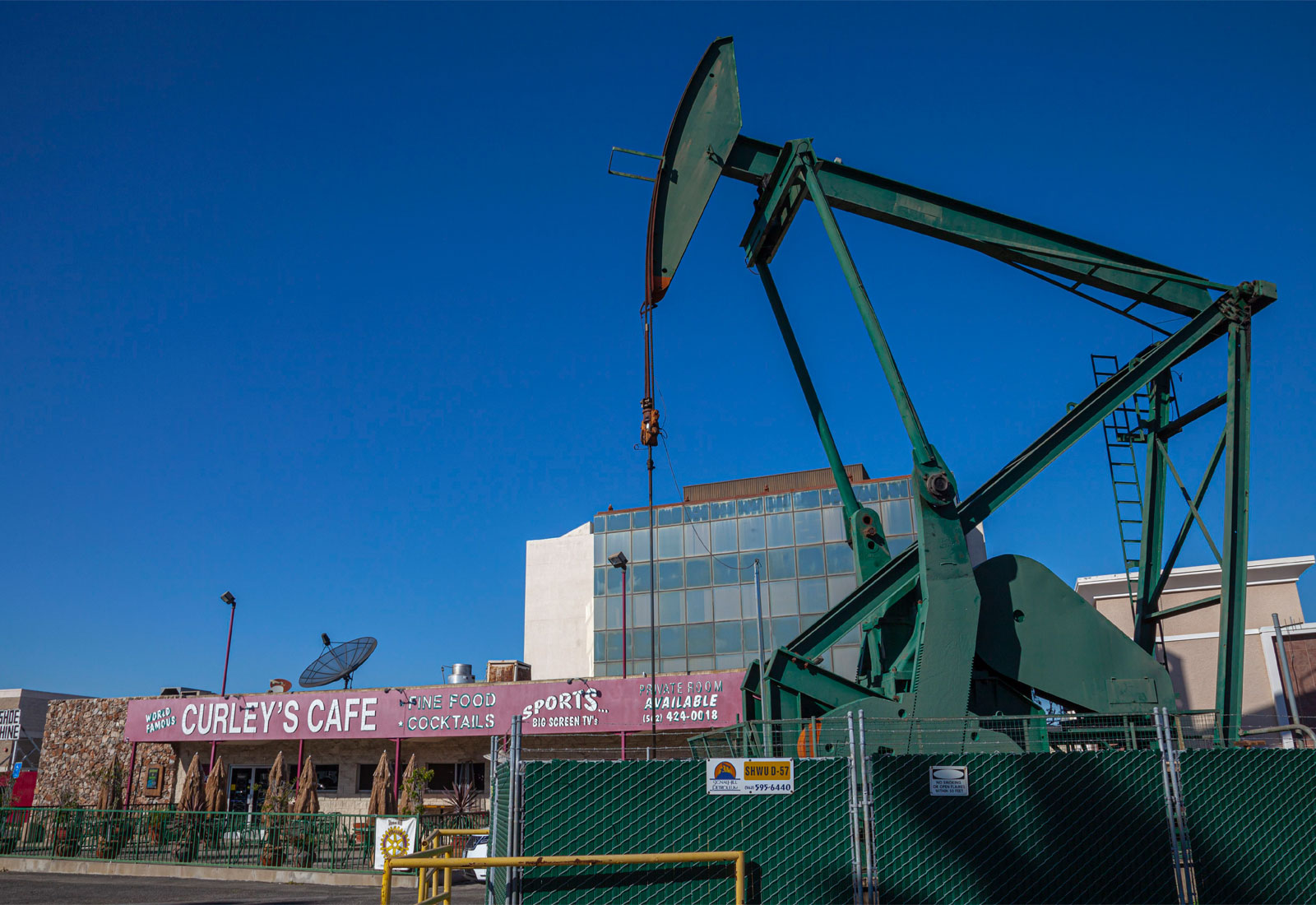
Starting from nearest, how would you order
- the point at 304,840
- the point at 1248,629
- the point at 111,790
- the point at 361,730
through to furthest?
the point at 304,840 → the point at 111,790 → the point at 361,730 → the point at 1248,629

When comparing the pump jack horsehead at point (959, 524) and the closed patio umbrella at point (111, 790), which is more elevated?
the pump jack horsehead at point (959, 524)

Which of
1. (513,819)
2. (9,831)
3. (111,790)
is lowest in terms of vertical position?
(9,831)

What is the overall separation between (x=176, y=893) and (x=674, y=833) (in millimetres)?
14387

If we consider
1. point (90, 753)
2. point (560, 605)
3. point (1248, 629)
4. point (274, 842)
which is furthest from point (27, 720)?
point (1248, 629)

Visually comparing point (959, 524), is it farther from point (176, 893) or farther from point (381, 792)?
point (381, 792)

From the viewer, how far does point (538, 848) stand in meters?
6.48

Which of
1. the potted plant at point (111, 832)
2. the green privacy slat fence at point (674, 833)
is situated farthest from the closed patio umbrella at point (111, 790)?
the green privacy slat fence at point (674, 833)

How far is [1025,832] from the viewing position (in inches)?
263

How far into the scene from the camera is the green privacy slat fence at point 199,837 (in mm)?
19562

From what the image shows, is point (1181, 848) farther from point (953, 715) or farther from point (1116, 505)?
point (1116, 505)

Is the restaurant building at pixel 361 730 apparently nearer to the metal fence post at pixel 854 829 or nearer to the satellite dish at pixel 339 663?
the satellite dish at pixel 339 663

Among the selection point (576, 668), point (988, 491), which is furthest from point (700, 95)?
point (576, 668)

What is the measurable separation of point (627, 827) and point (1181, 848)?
401 cm

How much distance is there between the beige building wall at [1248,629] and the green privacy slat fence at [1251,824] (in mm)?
23093
